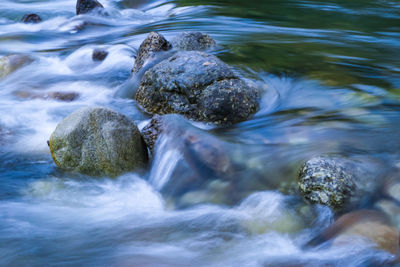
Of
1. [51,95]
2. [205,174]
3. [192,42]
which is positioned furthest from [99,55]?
[205,174]

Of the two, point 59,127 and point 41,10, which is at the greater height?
point 41,10

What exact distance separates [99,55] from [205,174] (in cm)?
491

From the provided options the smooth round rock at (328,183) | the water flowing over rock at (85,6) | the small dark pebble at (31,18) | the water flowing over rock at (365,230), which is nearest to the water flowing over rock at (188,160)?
the smooth round rock at (328,183)

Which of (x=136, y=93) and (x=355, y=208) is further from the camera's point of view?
(x=136, y=93)

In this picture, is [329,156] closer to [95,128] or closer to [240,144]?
[240,144]

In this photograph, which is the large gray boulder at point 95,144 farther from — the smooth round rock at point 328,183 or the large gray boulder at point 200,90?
the smooth round rock at point 328,183

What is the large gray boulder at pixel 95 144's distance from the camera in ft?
13.8

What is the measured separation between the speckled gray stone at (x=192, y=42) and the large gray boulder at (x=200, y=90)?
171 cm

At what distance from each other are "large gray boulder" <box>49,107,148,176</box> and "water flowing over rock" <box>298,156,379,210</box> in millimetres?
1769

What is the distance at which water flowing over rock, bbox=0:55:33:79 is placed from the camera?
7.49 meters

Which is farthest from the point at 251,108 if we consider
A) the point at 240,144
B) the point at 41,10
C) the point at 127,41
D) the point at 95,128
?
the point at 41,10

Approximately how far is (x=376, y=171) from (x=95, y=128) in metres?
2.67

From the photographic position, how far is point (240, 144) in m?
4.38

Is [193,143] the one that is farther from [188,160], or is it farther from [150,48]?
[150,48]
